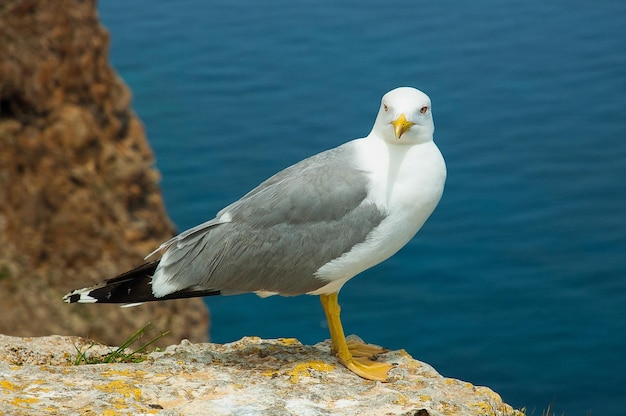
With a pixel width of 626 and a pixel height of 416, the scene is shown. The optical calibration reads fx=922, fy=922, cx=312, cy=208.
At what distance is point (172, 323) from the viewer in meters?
8.32

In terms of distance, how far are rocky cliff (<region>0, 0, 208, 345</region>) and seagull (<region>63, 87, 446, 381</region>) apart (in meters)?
3.00

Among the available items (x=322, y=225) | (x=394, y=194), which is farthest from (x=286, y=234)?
(x=394, y=194)

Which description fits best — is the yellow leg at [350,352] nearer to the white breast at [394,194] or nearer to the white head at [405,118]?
the white breast at [394,194]

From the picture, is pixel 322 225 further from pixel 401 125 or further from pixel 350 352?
pixel 350 352

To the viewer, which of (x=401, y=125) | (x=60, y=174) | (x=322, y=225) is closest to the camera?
(x=401, y=125)

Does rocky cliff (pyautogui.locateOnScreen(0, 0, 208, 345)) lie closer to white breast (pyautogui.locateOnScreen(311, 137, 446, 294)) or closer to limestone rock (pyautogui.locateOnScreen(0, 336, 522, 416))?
limestone rock (pyautogui.locateOnScreen(0, 336, 522, 416))

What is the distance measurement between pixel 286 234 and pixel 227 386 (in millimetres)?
785

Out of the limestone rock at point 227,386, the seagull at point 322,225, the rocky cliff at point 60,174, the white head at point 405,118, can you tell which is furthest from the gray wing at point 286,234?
the rocky cliff at point 60,174

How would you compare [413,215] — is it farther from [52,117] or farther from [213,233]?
[52,117]

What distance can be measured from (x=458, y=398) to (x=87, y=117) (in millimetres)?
4518

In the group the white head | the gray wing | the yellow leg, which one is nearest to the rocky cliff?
the gray wing

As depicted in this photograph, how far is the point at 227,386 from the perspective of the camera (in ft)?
13.4

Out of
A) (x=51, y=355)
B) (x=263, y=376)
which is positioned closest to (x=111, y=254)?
(x=51, y=355)

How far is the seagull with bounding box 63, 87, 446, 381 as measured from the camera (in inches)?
170
